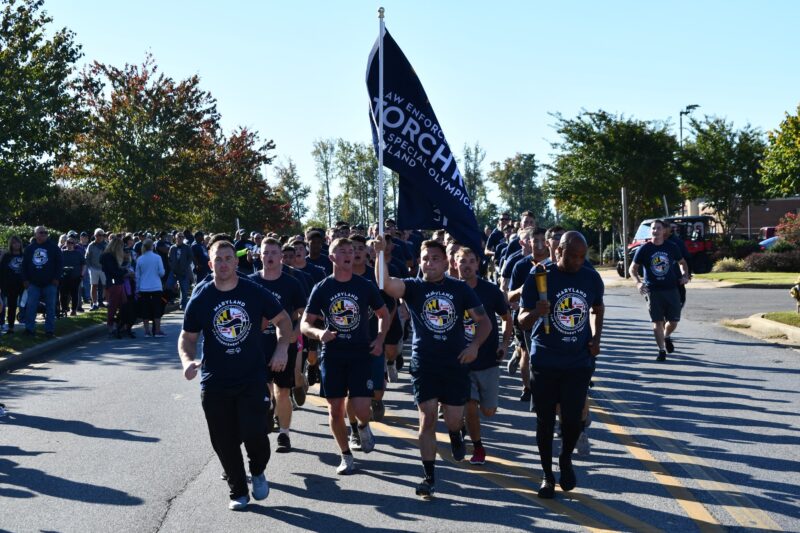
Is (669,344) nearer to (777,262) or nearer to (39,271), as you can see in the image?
(39,271)

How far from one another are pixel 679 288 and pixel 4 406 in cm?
898

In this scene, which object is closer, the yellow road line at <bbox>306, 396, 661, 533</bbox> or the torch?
the yellow road line at <bbox>306, 396, 661, 533</bbox>

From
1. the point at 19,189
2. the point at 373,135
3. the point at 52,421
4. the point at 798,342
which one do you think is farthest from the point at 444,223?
the point at 19,189

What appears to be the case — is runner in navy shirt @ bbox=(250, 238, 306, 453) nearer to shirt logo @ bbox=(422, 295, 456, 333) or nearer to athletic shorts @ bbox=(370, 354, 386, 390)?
athletic shorts @ bbox=(370, 354, 386, 390)

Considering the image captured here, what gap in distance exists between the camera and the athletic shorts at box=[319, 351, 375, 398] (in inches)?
293

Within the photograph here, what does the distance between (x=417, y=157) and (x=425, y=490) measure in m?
2.91

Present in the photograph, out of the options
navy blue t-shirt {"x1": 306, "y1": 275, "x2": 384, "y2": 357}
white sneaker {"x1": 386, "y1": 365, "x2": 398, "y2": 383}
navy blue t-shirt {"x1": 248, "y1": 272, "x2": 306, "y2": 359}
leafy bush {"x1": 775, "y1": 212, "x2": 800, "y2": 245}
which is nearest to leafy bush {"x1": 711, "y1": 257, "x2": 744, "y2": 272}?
leafy bush {"x1": 775, "y1": 212, "x2": 800, "y2": 245}

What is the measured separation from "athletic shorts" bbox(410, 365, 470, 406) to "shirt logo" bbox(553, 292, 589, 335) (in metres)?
0.79

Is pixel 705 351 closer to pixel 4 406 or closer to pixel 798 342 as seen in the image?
pixel 798 342

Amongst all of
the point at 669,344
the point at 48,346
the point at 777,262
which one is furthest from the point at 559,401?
the point at 777,262

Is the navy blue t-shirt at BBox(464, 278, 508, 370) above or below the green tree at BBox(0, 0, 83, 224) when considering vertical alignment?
below

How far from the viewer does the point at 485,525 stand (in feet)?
19.8

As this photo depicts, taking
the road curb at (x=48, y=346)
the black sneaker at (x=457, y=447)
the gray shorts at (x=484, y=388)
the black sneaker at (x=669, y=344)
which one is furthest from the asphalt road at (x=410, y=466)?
the road curb at (x=48, y=346)

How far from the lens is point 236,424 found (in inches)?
258
